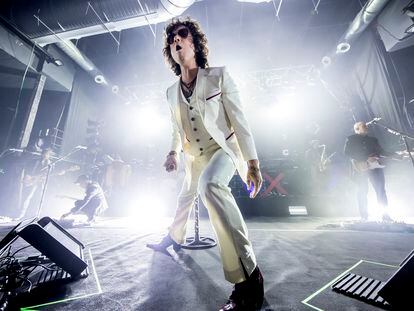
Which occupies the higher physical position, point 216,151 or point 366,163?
point 366,163

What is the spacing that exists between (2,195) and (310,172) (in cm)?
1101

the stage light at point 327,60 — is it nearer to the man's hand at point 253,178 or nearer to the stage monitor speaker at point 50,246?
the man's hand at point 253,178

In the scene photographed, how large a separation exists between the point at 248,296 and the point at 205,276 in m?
0.61

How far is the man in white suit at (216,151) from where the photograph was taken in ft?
3.95

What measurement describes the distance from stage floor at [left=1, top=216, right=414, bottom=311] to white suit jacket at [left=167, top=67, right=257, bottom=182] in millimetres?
818

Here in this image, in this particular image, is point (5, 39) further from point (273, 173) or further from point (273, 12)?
point (273, 173)

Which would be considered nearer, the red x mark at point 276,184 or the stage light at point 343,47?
the stage light at point 343,47

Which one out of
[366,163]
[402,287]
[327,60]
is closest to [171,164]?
[402,287]

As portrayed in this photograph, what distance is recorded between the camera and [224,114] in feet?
5.51

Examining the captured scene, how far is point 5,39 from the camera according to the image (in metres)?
6.35

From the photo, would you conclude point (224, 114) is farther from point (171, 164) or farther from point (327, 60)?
point (327, 60)

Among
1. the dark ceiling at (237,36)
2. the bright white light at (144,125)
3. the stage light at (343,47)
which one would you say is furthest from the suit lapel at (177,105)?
the bright white light at (144,125)

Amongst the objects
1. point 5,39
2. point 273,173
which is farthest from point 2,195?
point 273,173

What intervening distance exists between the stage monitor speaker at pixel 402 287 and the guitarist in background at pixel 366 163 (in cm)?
443
